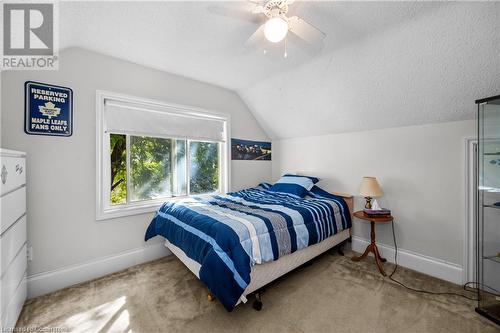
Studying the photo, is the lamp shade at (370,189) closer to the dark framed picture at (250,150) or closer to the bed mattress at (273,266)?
the bed mattress at (273,266)

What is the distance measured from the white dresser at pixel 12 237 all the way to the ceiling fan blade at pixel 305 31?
7.10 feet

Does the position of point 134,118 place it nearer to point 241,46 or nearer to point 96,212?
point 96,212

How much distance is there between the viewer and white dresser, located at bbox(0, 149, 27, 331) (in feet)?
4.51

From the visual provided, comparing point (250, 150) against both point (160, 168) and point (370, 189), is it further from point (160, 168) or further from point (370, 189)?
point (370, 189)

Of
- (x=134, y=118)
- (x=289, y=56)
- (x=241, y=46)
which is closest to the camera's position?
(x=241, y=46)

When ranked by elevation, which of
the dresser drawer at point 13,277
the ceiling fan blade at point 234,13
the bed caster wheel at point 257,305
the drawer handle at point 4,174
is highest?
the ceiling fan blade at point 234,13

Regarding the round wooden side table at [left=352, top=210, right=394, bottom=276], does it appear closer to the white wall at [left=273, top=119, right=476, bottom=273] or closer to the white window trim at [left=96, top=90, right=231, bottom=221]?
the white wall at [left=273, top=119, right=476, bottom=273]

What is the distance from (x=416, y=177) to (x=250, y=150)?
2458mm

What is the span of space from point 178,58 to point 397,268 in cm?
360

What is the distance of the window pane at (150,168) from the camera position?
2760mm

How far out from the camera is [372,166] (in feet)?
9.39

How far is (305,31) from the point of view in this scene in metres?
1.60

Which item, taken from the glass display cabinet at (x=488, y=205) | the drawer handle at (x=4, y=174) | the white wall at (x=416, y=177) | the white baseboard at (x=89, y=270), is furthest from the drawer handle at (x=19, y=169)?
the glass display cabinet at (x=488, y=205)

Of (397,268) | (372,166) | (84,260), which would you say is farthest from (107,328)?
(372,166)
